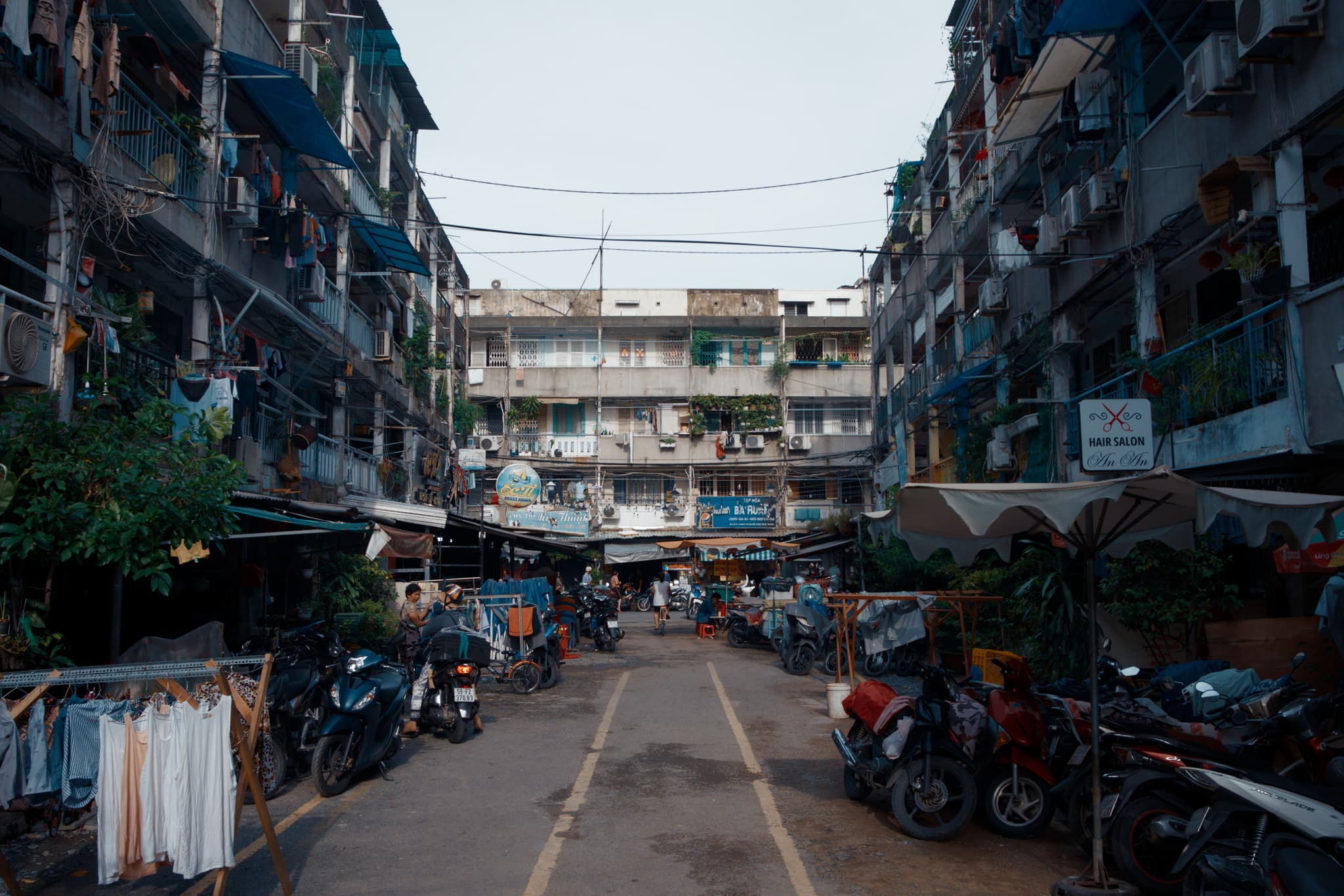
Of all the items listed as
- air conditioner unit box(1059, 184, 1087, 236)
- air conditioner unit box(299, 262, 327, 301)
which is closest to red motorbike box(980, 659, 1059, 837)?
air conditioner unit box(1059, 184, 1087, 236)

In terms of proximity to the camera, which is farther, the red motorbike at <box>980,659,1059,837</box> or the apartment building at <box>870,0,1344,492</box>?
the apartment building at <box>870,0,1344,492</box>

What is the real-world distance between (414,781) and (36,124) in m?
6.97

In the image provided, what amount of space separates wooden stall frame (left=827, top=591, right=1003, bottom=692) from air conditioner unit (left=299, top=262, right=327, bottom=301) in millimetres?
10001

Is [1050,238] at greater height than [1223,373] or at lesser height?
greater

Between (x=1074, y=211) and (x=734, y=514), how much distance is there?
75.6ft

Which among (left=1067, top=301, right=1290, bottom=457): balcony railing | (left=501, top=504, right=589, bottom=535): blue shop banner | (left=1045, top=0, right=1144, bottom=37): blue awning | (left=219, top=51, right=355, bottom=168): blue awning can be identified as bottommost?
(left=501, top=504, right=589, bottom=535): blue shop banner

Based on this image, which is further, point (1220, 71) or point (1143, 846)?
point (1220, 71)

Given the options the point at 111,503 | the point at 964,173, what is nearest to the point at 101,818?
the point at 111,503

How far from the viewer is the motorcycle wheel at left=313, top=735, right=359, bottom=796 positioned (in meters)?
8.07

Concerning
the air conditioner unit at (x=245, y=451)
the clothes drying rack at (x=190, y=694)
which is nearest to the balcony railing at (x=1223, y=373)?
the clothes drying rack at (x=190, y=694)

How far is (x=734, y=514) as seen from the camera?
35594 millimetres

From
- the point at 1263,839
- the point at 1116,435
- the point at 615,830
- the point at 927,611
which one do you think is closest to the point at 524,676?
the point at 927,611

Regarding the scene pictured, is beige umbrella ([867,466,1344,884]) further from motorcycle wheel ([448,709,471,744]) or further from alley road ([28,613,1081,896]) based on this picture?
motorcycle wheel ([448,709,471,744])

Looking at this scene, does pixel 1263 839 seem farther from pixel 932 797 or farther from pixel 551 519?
pixel 551 519
